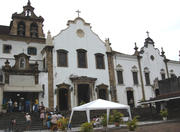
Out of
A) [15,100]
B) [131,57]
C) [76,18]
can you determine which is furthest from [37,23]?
[131,57]

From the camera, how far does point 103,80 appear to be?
1080 inches

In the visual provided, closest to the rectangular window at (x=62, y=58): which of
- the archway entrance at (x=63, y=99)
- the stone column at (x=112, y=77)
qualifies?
the archway entrance at (x=63, y=99)

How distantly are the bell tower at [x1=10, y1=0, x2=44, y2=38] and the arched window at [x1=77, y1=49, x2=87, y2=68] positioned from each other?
6722mm

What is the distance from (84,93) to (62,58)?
17.2 feet

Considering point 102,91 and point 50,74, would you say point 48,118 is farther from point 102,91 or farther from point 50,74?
point 102,91

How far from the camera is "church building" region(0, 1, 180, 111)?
23359 millimetres

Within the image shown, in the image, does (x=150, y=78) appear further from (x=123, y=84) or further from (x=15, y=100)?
(x=15, y=100)

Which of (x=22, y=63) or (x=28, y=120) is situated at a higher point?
(x=22, y=63)

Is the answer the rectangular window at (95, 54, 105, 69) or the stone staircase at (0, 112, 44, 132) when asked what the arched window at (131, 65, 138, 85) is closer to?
the rectangular window at (95, 54, 105, 69)

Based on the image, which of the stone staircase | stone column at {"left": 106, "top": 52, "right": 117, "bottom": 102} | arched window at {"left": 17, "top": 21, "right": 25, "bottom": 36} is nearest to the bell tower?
arched window at {"left": 17, "top": 21, "right": 25, "bottom": 36}

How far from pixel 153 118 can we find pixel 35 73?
1393cm

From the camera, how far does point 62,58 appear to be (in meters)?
25.8

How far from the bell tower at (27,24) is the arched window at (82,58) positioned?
6.72m

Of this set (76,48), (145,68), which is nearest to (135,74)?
(145,68)
